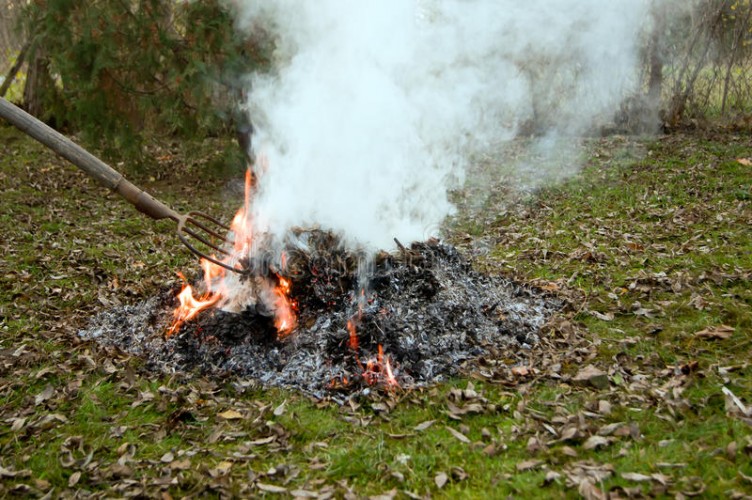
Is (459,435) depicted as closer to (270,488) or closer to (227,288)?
(270,488)

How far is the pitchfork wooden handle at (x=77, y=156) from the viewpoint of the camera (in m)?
4.21

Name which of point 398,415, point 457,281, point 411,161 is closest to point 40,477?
point 398,415

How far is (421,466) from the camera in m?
3.39

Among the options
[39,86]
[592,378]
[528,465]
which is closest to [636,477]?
[528,465]

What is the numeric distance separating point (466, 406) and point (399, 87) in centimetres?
435

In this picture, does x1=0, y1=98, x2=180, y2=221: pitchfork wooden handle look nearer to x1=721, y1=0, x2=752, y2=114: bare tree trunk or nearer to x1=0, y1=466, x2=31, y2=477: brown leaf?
x1=0, y1=466, x2=31, y2=477: brown leaf

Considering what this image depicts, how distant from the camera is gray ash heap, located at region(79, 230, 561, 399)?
14.4ft

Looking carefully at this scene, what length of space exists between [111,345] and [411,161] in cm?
380

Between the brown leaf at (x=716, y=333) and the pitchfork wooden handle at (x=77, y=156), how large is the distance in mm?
4188

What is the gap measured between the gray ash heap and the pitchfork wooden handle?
1069 millimetres

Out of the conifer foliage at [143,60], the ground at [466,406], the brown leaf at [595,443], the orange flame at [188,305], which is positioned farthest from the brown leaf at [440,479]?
the conifer foliage at [143,60]

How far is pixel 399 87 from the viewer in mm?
6996

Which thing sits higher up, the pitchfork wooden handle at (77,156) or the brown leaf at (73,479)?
the pitchfork wooden handle at (77,156)

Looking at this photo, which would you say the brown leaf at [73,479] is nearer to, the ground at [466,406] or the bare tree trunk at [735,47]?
the ground at [466,406]
